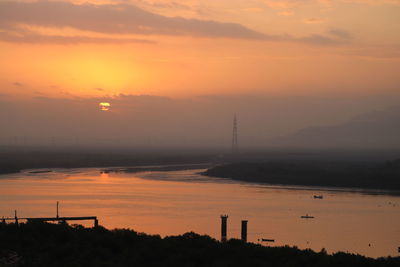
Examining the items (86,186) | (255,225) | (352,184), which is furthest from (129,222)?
(352,184)

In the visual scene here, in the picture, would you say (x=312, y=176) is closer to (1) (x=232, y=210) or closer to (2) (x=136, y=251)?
(1) (x=232, y=210)

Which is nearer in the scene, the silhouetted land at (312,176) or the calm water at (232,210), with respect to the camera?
the calm water at (232,210)

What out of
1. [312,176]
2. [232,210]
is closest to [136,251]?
[232,210]

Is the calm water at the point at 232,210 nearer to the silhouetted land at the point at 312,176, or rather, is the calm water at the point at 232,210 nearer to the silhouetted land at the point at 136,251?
the silhouetted land at the point at 312,176

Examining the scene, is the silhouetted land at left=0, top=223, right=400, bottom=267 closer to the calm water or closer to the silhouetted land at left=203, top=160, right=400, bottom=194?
the calm water

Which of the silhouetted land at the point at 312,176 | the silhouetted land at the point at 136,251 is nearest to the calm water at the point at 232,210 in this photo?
the silhouetted land at the point at 312,176

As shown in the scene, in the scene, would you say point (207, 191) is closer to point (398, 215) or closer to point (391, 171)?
point (398, 215)

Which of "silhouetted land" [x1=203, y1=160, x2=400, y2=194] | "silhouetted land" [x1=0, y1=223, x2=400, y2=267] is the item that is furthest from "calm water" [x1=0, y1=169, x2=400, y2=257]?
"silhouetted land" [x1=0, y1=223, x2=400, y2=267]
